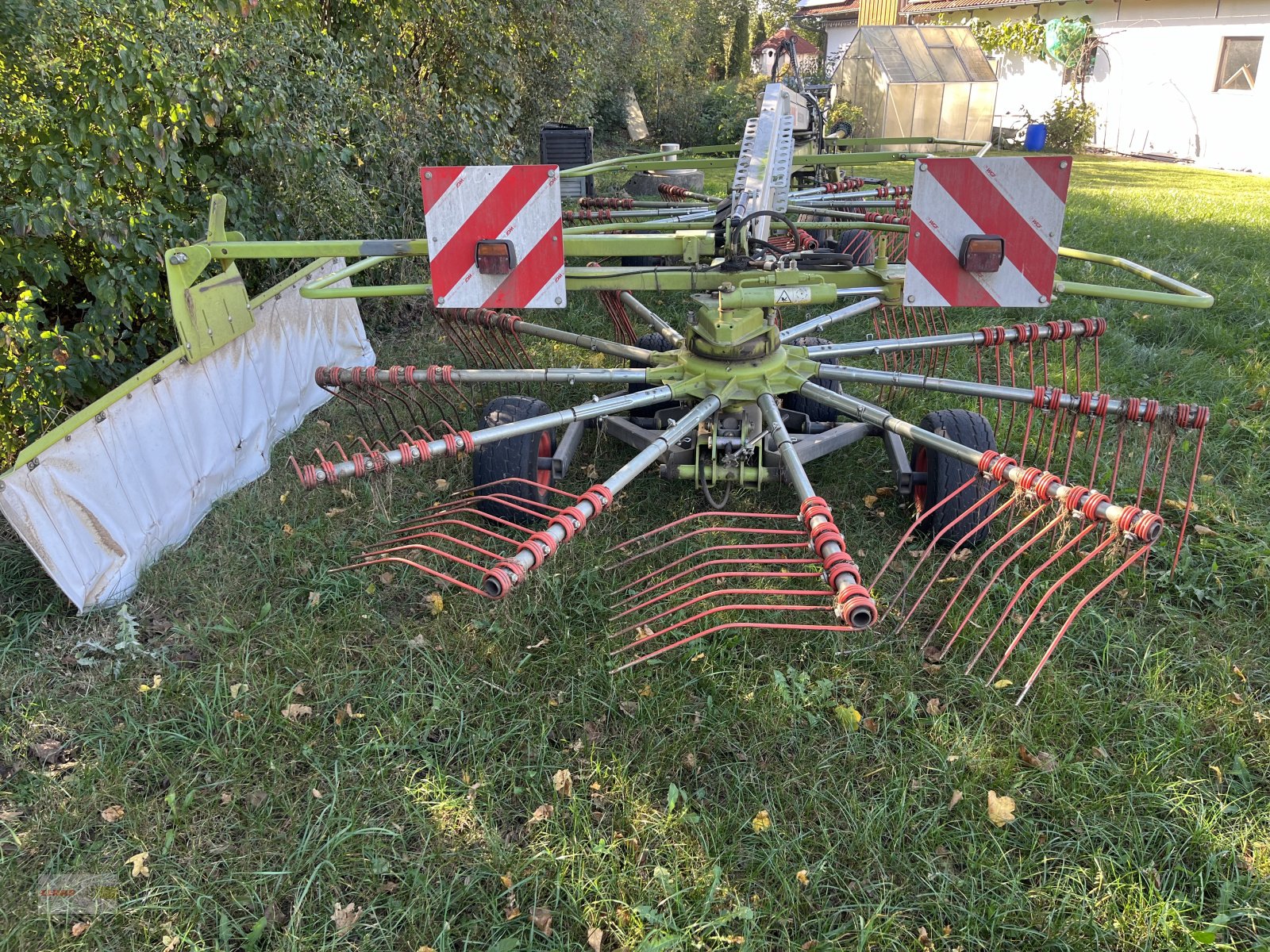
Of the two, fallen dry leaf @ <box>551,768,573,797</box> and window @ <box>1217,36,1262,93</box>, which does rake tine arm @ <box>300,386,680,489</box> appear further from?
window @ <box>1217,36,1262,93</box>

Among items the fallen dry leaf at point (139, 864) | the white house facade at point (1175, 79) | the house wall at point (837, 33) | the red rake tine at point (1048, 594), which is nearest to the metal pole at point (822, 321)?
the red rake tine at point (1048, 594)

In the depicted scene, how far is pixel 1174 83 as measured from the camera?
1549 cm

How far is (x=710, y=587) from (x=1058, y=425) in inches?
56.3

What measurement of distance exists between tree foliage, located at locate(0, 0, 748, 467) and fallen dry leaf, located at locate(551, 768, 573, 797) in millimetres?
2496

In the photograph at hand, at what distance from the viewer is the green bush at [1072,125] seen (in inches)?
675

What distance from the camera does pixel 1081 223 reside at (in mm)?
8266

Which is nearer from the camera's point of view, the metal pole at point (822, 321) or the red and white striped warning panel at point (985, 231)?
the red and white striped warning panel at point (985, 231)

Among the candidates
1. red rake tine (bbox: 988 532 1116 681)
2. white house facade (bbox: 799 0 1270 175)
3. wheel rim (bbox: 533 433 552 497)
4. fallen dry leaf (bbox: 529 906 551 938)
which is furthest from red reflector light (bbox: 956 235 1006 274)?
white house facade (bbox: 799 0 1270 175)

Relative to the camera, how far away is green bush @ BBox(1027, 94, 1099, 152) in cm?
1714

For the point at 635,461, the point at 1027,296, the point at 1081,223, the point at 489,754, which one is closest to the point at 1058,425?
the point at 1027,296

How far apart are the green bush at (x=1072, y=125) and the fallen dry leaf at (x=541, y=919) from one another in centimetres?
1883

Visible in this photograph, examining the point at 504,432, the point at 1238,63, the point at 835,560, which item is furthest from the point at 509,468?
the point at 1238,63

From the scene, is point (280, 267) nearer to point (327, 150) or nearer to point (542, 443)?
point (327, 150)

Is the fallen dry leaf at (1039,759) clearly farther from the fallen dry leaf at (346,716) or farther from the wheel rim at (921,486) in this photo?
the fallen dry leaf at (346,716)
